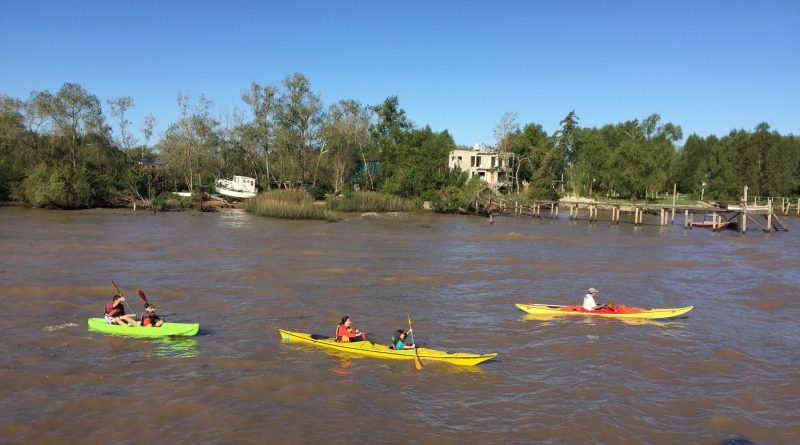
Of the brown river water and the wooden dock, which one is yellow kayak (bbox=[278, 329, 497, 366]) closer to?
the brown river water

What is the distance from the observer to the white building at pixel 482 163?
80.6m

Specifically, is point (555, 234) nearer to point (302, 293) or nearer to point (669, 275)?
point (669, 275)

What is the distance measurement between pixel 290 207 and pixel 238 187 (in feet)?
50.2

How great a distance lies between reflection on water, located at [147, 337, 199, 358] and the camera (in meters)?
14.2

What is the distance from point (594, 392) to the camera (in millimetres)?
12656

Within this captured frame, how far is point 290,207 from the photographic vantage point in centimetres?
4841

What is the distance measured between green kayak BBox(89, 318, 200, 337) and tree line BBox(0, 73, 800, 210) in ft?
134

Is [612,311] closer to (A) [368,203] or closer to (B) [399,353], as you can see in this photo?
(B) [399,353]

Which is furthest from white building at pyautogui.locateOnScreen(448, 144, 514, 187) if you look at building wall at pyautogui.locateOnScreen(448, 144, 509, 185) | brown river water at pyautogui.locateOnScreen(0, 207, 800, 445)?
brown river water at pyautogui.locateOnScreen(0, 207, 800, 445)

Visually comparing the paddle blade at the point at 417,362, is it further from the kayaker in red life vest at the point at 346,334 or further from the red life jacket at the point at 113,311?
the red life jacket at the point at 113,311

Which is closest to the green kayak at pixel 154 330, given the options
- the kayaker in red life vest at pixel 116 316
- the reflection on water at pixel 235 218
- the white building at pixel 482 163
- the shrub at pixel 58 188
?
the kayaker in red life vest at pixel 116 316

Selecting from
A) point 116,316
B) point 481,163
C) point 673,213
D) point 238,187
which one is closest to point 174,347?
point 116,316

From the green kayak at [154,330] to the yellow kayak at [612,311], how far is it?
1084 cm

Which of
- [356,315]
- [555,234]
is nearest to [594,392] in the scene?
[356,315]
